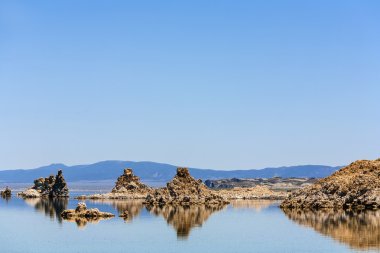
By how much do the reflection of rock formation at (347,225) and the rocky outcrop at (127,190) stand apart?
190 feet

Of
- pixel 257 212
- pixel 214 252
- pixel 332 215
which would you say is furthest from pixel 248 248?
pixel 257 212

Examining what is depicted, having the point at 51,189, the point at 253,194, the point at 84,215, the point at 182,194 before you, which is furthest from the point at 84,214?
the point at 51,189

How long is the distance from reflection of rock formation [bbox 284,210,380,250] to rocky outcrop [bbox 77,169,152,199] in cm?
5806

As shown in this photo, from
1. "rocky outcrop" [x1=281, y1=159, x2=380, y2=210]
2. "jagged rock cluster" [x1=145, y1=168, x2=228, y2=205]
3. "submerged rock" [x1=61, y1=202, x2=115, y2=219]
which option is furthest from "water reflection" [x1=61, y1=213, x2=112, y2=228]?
"jagged rock cluster" [x1=145, y1=168, x2=228, y2=205]

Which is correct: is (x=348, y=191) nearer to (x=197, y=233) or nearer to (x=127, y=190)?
(x=197, y=233)

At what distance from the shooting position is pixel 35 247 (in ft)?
172

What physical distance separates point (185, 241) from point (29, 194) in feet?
338

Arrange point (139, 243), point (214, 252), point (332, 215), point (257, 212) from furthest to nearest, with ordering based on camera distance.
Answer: point (257, 212) < point (332, 215) < point (139, 243) < point (214, 252)

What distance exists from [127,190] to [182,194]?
3451cm

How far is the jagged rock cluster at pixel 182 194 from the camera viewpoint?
114 m

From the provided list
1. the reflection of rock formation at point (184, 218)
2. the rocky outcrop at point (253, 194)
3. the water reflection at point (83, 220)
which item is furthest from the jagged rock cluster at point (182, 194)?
the water reflection at point (83, 220)

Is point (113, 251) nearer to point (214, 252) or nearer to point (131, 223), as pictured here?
point (214, 252)

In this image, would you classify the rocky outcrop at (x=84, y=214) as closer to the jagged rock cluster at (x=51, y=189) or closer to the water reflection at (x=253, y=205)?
the water reflection at (x=253, y=205)

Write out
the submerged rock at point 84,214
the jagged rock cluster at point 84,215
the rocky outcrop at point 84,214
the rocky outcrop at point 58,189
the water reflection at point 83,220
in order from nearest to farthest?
the water reflection at point 83,220 → the jagged rock cluster at point 84,215 → the rocky outcrop at point 84,214 → the submerged rock at point 84,214 → the rocky outcrop at point 58,189
